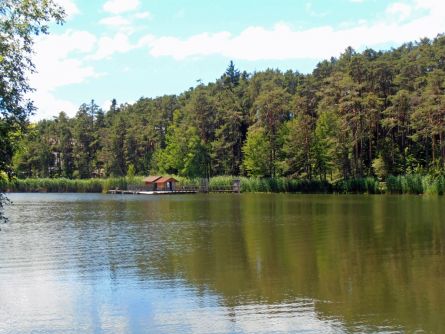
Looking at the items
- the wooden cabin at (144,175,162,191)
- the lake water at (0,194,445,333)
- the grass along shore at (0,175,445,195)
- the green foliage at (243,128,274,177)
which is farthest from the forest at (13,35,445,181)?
the lake water at (0,194,445,333)

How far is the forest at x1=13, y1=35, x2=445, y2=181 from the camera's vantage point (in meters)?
70.9

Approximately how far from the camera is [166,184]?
95.8 metres

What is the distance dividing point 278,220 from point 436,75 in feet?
127

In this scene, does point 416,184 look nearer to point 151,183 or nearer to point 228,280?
point 228,280

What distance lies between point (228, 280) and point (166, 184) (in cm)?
8109

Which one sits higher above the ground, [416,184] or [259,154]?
[259,154]

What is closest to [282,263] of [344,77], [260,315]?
[260,315]

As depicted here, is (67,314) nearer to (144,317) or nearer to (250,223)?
(144,317)

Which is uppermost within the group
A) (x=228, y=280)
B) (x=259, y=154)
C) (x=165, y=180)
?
(x=259, y=154)

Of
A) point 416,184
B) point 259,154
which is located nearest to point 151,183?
point 259,154

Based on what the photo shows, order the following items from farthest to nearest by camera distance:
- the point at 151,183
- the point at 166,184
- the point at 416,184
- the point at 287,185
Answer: the point at 151,183 → the point at 166,184 → the point at 287,185 → the point at 416,184

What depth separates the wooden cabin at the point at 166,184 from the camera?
95688 mm

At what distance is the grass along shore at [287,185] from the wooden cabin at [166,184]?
1834 millimetres

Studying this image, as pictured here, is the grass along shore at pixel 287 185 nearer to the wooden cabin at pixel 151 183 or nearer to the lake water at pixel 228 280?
the wooden cabin at pixel 151 183
